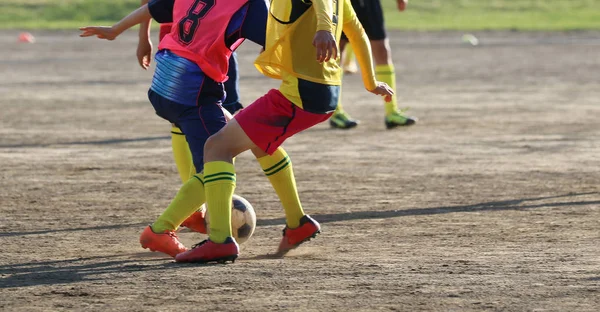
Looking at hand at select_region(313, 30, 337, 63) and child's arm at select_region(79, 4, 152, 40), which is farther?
child's arm at select_region(79, 4, 152, 40)

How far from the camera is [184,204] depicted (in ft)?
20.1

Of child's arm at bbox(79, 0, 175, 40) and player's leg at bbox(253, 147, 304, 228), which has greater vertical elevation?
child's arm at bbox(79, 0, 175, 40)

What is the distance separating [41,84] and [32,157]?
7.01m

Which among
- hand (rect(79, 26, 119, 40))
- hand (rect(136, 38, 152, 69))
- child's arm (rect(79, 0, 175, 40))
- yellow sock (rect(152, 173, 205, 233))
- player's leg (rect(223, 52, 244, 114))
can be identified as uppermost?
child's arm (rect(79, 0, 175, 40))

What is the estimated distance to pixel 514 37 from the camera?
27.3 m

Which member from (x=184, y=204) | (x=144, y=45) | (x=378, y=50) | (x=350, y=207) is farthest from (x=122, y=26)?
(x=378, y=50)

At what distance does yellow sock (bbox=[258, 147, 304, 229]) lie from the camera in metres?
6.25

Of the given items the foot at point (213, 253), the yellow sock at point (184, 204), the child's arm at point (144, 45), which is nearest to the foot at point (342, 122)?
the child's arm at point (144, 45)

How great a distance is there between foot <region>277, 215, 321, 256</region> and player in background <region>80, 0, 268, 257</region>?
20.6 inches

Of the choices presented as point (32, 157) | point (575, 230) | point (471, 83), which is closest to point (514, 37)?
point (471, 83)

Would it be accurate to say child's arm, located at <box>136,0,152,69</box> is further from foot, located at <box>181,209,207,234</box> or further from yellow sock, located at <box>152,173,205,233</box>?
yellow sock, located at <box>152,173,205,233</box>

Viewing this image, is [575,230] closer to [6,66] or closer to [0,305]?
[0,305]

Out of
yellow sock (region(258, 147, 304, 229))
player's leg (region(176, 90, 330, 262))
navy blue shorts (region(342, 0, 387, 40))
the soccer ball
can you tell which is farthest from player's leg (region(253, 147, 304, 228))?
navy blue shorts (region(342, 0, 387, 40))

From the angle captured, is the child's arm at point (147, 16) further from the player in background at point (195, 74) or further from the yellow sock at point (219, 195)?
the yellow sock at point (219, 195)
